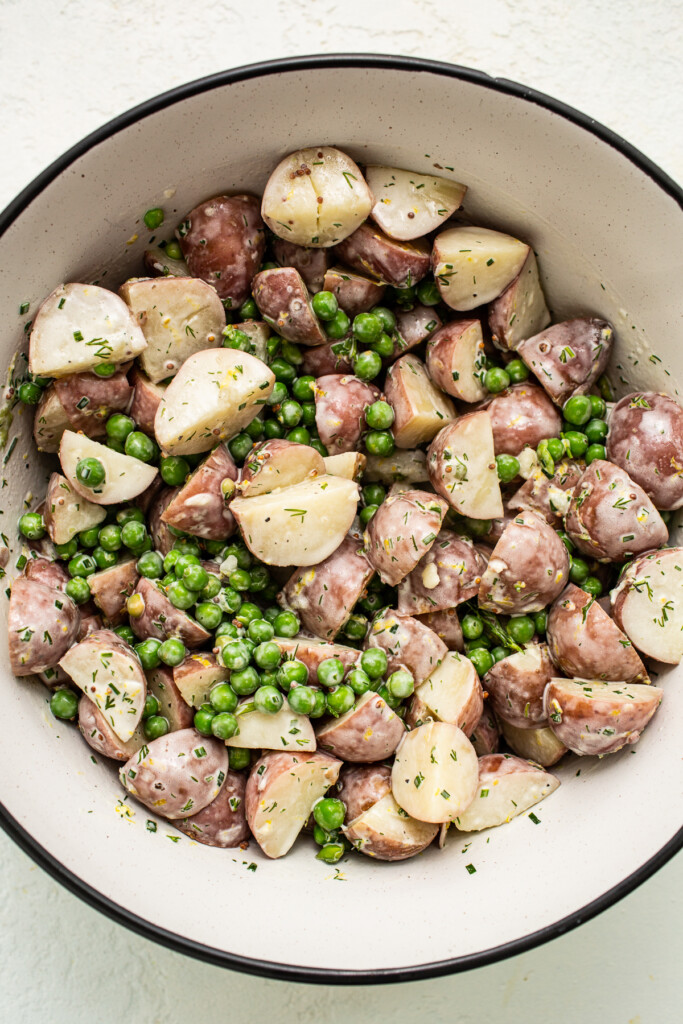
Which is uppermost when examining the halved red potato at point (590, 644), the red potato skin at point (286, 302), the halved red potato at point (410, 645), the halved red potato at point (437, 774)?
the red potato skin at point (286, 302)

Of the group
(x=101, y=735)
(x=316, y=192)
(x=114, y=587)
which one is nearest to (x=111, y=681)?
(x=101, y=735)

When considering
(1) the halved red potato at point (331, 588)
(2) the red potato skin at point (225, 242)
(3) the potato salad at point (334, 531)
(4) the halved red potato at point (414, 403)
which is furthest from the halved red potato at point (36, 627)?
(4) the halved red potato at point (414, 403)

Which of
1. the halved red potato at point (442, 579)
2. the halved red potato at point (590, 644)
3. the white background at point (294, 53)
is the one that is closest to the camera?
the halved red potato at point (590, 644)

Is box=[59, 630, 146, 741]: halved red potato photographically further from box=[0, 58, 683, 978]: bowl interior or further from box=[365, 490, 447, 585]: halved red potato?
box=[365, 490, 447, 585]: halved red potato

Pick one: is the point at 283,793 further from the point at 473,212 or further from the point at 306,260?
the point at 473,212

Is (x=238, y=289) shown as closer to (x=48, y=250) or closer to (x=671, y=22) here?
(x=48, y=250)

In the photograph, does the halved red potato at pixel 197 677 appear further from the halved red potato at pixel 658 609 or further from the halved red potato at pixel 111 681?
the halved red potato at pixel 658 609

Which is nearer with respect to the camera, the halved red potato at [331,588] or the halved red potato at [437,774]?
the halved red potato at [437,774]
